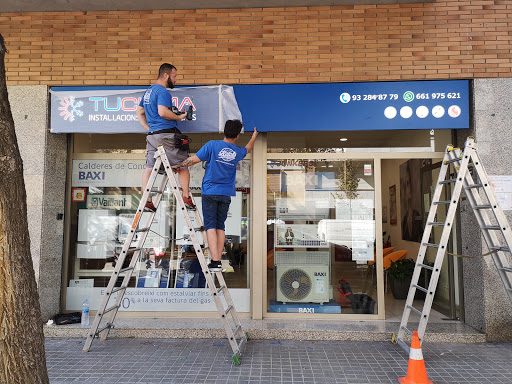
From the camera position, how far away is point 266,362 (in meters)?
4.21

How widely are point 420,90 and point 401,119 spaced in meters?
0.48

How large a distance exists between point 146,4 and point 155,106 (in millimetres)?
1888

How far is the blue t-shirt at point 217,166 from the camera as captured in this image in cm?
451

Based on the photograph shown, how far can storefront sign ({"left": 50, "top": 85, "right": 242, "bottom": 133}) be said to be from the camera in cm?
538

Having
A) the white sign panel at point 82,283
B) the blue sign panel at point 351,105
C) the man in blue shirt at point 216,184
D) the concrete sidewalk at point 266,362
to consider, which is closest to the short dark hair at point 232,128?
the man in blue shirt at point 216,184

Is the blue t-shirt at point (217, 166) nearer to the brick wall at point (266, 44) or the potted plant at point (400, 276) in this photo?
the brick wall at point (266, 44)

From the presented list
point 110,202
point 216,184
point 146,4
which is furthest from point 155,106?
point 110,202

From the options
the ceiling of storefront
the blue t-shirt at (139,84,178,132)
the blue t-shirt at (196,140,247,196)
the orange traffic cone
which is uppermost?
the ceiling of storefront

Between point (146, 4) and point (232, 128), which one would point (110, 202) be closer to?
point (232, 128)

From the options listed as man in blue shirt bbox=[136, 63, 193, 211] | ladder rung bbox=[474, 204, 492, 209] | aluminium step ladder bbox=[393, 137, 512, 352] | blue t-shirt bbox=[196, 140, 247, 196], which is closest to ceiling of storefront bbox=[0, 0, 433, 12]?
man in blue shirt bbox=[136, 63, 193, 211]

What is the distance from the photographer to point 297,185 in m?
5.97

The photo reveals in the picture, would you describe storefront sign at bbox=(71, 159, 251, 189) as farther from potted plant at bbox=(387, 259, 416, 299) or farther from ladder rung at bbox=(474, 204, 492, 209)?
potted plant at bbox=(387, 259, 416, 299)

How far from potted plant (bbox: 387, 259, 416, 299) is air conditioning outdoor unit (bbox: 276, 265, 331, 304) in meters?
1.89

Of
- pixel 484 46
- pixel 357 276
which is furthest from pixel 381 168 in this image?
pixel 484 46
